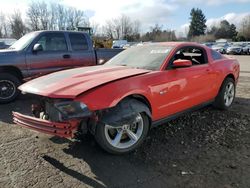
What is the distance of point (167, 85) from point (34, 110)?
2.10 meters

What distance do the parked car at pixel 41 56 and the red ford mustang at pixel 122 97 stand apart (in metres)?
2.07

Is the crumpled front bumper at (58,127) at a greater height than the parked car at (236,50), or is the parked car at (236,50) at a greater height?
the crumpled front bumper at (58,127)

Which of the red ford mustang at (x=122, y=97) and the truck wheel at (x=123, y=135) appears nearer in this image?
the red ford mustang at (x=122, y=97)

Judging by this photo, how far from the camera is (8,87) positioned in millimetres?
6566

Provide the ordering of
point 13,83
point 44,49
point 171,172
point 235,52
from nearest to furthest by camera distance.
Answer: point 171,172, point 13,83, point 44,49, point 235,52

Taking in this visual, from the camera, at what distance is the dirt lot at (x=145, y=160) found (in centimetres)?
292

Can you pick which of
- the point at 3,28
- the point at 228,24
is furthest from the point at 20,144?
the point at 228,24

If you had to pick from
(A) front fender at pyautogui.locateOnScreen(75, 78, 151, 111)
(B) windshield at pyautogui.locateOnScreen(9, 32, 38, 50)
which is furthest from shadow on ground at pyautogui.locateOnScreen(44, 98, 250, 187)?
(B) windshield at pyautogui.locateOnScreen(9, 32, 38, 50)

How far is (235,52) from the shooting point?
33375 millimetres

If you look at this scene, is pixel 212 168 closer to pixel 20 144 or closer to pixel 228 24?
pixel 20 144

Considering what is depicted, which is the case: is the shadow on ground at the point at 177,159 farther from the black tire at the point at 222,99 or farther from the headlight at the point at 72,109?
the black tire at the point at 222,99

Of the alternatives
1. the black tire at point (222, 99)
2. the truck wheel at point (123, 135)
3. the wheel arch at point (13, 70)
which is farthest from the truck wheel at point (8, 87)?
the black tire at point (222, 99)

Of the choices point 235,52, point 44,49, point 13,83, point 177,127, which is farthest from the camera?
point 235,52

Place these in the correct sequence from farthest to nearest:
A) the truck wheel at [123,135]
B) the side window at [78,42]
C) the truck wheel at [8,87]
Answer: the side window at [78,42] < the truck wheel at [8,87] < the truck wheel at [123,135]
